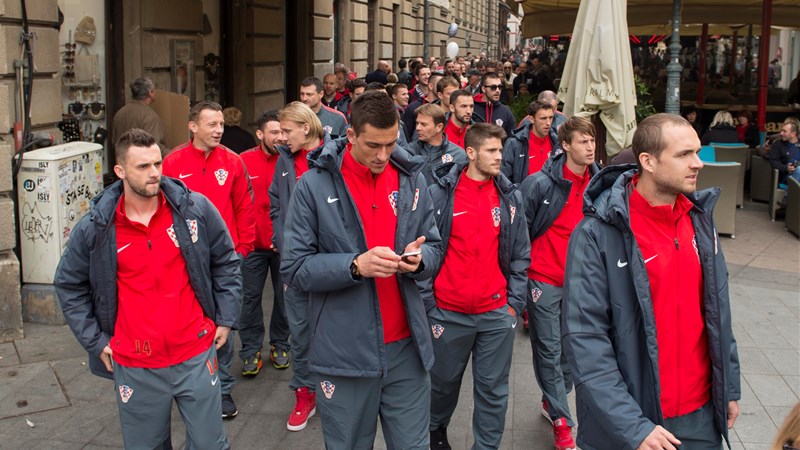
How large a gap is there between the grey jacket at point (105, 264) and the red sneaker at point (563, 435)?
2.21m

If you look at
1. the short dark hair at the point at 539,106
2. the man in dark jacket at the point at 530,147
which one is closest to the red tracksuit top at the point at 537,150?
the man in dark jacket at the point at 530,147

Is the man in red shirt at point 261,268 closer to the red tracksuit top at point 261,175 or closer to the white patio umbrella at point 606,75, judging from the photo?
the red tracksuit top at point 261,175

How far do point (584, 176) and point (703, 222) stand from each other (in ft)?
7.80

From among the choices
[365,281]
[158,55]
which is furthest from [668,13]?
[365,281]

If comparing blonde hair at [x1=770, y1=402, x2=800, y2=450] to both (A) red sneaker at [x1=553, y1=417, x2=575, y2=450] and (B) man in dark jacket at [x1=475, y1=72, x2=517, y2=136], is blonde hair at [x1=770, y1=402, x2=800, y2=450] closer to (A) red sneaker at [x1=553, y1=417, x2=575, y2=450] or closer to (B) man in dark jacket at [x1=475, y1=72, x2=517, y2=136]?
(A) red sneaker at [x1=553, y1=417, x2=575, y2=450]

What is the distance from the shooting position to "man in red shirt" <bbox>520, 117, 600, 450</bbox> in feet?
17.7

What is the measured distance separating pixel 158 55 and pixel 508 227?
6.97m

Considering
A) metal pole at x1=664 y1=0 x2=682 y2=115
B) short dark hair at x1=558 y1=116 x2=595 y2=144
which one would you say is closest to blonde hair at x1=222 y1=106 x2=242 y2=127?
short dark hair at x1=558 y1=116 x2=595 y2=144

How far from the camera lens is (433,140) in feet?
23.8

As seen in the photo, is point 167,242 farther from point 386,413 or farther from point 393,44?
point 393,44

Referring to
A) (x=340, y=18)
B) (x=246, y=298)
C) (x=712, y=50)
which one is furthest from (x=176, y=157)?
(x=712, y=50)

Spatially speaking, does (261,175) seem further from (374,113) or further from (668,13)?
(668,13)

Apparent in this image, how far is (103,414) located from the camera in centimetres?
571

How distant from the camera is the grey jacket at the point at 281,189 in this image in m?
5.94
